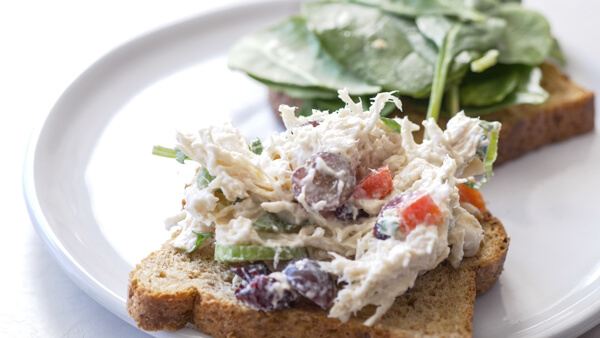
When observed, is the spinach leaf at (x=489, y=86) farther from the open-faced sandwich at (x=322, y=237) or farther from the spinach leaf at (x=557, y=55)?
the open-faced sandwich at (x=322, y=237)

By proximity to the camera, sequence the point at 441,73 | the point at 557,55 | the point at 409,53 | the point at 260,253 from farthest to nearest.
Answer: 1. the point at 557,55
2. the point at 409,53
3. the point at 441,73
4. the point at 260,253

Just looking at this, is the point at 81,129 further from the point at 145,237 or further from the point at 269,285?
the point at 269,285

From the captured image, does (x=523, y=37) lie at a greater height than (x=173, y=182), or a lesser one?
greater

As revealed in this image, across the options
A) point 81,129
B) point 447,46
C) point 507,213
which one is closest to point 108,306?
point 81,129

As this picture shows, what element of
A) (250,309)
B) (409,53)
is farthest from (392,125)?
(409,53)

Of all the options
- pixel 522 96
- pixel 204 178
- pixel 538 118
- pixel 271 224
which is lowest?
pixel 538 118

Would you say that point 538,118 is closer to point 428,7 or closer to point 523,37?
point 523,37

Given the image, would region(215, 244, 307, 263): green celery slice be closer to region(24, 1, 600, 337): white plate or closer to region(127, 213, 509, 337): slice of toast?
region(127, 213, 509, 337): slice of toast

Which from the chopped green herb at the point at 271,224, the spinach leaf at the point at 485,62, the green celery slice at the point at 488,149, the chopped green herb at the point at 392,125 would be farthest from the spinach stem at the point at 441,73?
the chopped green herb at the point at 271,224
